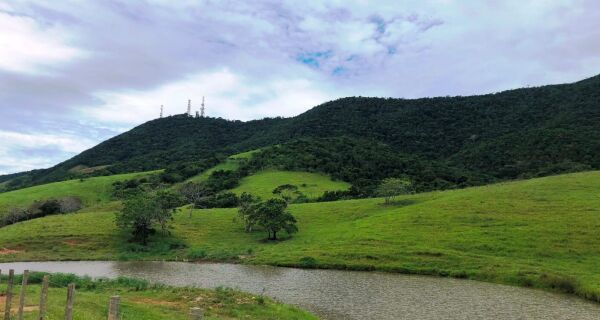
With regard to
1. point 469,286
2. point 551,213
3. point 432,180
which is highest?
point 432,180

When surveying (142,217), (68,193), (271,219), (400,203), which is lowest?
(271,219)

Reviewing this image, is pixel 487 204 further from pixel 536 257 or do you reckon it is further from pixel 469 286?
pixel 469 286

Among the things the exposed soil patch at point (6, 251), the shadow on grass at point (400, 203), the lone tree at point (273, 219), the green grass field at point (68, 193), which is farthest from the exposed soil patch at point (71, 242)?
the shadow on grass at point (400, 203)

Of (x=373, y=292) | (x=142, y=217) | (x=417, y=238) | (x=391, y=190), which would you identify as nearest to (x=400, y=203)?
(x=391, y=190)

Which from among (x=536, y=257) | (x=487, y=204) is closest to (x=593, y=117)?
(x=487, y=204)

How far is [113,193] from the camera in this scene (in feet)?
427

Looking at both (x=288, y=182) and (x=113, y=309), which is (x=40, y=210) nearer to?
(x=288, y=182)

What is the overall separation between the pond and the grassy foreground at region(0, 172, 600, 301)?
439cm

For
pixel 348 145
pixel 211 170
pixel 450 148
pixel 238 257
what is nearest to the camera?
pixel 238 257

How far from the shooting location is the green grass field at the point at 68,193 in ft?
379

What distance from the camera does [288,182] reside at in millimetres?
123812

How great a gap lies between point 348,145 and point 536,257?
124 meters

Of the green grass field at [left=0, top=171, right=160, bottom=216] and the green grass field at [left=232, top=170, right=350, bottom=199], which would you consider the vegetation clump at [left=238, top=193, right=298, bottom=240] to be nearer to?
the green grass field at [left=232, top=170, right=350, bottom=199]

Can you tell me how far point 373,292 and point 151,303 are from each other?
1793 centimetres
